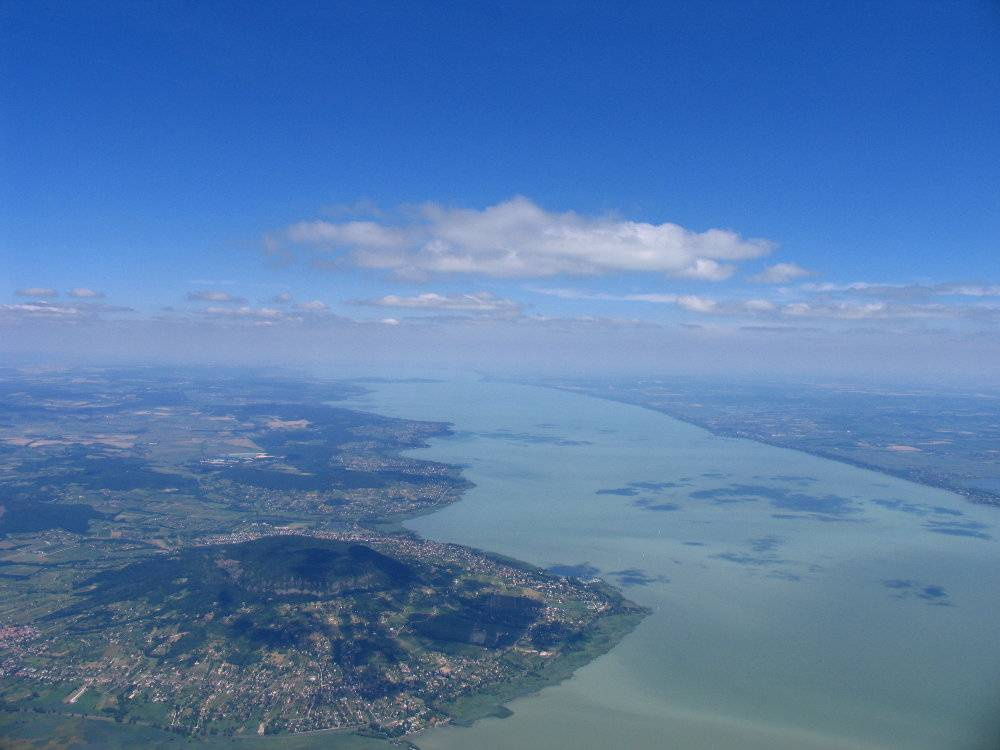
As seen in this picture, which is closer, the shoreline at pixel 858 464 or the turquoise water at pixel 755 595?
the turquoise water at pixel 755 595

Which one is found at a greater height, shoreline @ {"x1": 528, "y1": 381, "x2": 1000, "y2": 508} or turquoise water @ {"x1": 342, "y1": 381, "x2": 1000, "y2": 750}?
shoreline @ {"x1": 528, "y1": 381, "x2": 1000, "y2": 508}

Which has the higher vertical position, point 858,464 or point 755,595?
point 858,464

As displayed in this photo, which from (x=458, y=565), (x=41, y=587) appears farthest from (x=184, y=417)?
(x=458, y=565)

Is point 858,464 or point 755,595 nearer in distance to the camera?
point 755,595

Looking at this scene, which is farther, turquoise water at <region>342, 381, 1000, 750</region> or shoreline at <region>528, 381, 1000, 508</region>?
shoreline at <region>528, 381, 1000, 508</region>

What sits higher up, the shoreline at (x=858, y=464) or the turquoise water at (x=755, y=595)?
the shoreline at (x=858, y=464)

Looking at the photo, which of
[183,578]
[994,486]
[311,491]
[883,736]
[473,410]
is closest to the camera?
[883,736]

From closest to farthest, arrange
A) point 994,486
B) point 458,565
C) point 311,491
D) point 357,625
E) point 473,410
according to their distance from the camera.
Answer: point 357,625
point 458,565
point 311,491
point 994,486
point 473,410

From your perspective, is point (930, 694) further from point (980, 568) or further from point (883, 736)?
point (980, 568)
